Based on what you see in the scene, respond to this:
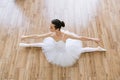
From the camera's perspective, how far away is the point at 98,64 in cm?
262

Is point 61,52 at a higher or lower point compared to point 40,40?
lower

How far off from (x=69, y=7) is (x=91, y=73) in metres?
1.41

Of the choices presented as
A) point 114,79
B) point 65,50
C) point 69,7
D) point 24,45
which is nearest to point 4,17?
point 24,45

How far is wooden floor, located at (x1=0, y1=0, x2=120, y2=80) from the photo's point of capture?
253 cm

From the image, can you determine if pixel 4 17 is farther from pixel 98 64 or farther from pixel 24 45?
pixel 98 64

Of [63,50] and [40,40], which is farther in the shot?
[40,40]

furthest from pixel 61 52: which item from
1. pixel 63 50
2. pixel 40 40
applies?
pixel 40 40

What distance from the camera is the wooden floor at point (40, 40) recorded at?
99.5 inches

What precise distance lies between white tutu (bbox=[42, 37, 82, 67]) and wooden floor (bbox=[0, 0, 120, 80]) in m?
0.07

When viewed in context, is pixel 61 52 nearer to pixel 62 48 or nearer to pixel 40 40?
pixel 62 48

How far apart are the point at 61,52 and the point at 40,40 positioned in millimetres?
454

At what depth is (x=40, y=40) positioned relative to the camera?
2.95 metres

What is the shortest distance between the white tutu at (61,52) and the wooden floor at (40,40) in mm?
67

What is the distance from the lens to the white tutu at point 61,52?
2.60 m
